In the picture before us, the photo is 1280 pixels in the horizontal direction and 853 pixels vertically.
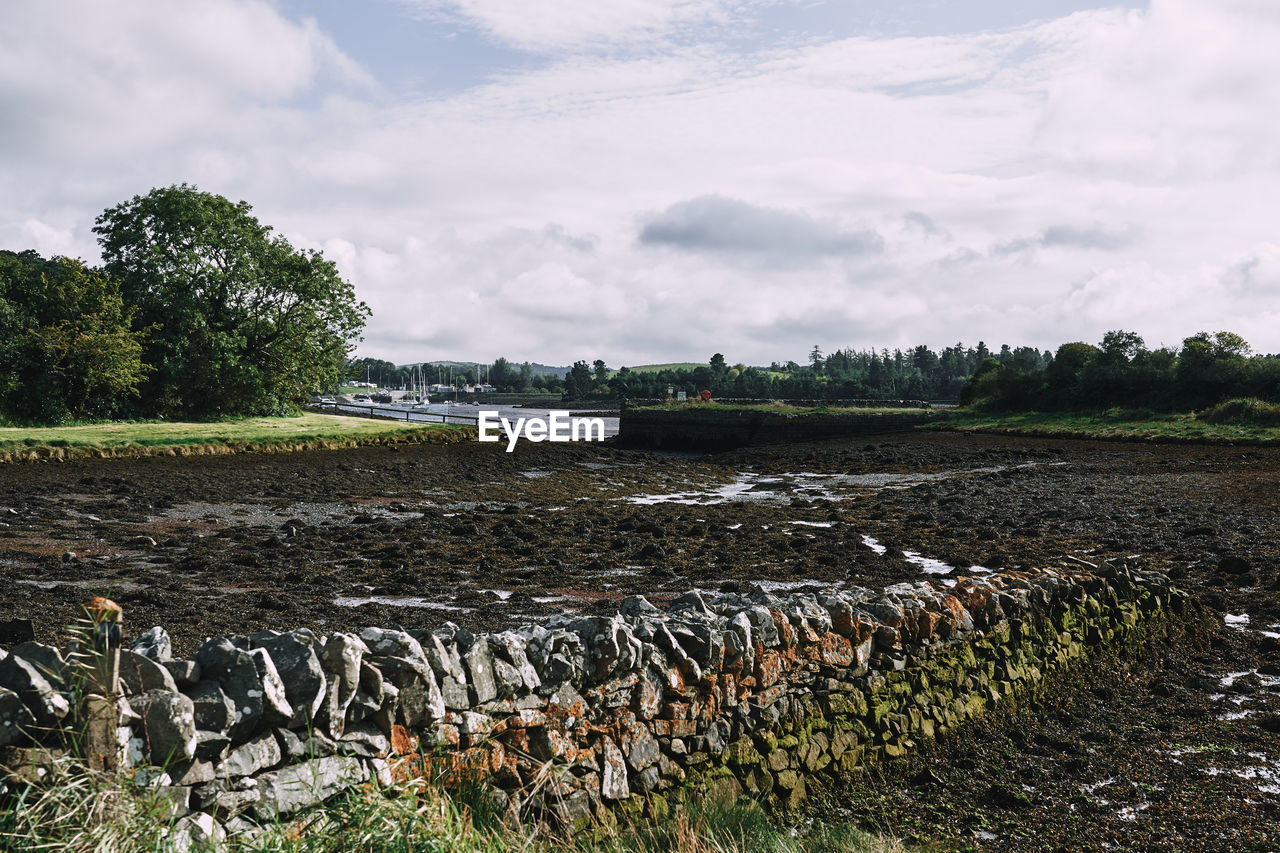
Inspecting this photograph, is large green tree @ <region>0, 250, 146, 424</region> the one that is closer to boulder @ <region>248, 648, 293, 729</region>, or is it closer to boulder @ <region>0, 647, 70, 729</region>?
boulder @ <region>248, 648, 293, 729</region>

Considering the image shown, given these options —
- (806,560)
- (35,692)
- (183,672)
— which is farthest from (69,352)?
(35,692)

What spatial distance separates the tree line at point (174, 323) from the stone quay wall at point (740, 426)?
2537cm

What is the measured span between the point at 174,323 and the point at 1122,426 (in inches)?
1983

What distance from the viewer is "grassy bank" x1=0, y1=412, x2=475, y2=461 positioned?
30281 mm

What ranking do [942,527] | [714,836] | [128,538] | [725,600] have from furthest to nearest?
[942,527], [128,538], [725,600], [714,836]

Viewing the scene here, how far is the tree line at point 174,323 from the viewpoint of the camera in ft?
129

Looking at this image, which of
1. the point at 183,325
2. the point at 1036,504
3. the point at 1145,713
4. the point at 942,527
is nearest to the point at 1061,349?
the point at 1036,504

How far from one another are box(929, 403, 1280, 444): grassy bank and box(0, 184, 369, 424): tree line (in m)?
38.9

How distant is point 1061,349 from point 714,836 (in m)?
66.9

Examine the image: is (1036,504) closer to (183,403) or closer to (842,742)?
(842,742)

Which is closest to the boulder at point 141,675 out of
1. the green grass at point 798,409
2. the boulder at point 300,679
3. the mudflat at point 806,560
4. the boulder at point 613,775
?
the boulder at point 300,679

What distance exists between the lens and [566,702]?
562cm

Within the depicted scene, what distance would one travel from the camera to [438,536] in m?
18.5

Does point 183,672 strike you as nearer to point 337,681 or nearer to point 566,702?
point 337,681
